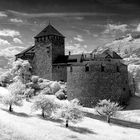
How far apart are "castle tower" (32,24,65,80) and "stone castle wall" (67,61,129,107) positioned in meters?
13.2

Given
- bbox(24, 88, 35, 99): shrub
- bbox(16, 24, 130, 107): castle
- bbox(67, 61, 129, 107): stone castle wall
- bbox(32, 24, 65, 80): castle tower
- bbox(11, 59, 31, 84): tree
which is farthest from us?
bbox(32, 24, 65, 80): castle tower

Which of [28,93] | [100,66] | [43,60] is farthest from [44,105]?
[43,60]

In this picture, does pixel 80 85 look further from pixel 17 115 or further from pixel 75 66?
pixel 17 115

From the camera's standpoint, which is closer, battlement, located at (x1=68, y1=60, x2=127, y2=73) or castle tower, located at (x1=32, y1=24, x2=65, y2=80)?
battlement, located at (x1=68, y1=60, x2=127, y2=73)

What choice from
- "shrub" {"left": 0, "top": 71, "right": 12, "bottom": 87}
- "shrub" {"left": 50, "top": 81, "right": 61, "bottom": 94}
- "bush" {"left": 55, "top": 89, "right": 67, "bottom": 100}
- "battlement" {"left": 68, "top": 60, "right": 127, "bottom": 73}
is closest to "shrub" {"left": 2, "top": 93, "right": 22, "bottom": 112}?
"bush" {"left": 55, "top": 89, "right": 67, "bottom": 100}

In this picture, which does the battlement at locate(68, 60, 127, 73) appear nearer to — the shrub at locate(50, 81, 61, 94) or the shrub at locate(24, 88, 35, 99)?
the shrub at locate(50, 81, 61, 94)

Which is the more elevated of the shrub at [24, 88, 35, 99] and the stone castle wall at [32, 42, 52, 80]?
the stone castle wall at [32, 42, 52, 80]

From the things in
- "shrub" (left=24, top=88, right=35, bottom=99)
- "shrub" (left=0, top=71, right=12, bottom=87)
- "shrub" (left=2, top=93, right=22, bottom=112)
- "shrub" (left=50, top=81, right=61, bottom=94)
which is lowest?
"shrub" (left=2, top=93, right=22, bottom=112)

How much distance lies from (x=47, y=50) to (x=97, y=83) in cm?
2130

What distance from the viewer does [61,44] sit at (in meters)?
70.7

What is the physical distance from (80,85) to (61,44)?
19536 mm

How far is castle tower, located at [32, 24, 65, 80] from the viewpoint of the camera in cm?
6800

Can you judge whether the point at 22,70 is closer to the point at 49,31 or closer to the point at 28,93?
the point at 28,93

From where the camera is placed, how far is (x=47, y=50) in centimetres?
6888
